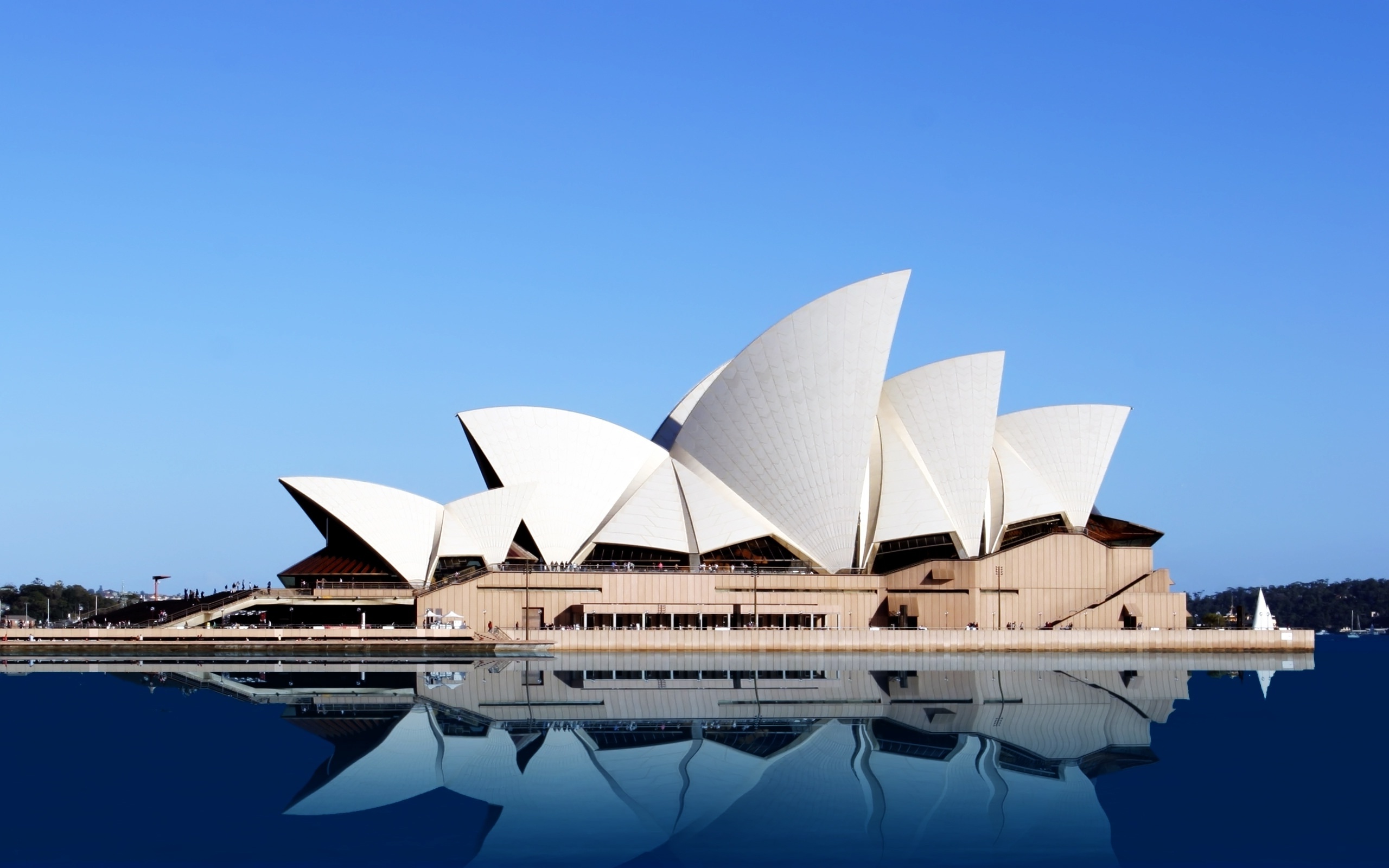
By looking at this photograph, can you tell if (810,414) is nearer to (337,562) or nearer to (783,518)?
(783,518)

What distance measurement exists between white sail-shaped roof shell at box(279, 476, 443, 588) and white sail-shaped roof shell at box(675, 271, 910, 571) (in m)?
12.9

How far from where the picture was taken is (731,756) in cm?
2653

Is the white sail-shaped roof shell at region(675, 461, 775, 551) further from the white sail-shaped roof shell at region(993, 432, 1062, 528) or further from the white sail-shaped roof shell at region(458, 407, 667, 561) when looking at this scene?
the white sail-shaped roof shell at region(993, 432, 1062, 528)

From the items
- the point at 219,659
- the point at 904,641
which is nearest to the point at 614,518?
the point at 904,641

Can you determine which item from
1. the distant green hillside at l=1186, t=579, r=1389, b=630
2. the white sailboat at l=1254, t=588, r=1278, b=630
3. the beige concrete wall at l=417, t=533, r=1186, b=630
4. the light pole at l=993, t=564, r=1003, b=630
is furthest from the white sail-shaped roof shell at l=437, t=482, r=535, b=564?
the distant green hillside at l=1186, t=579, r=1389, b=630

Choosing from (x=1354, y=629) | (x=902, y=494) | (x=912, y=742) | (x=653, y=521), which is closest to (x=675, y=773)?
(x=912, y=742)

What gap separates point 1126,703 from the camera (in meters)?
37.2

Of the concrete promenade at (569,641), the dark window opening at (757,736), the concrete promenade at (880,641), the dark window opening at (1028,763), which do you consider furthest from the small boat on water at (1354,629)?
the dark window opening at (1028,763)

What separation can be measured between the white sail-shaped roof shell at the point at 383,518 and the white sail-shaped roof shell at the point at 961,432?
2233cm

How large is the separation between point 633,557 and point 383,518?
1103cm

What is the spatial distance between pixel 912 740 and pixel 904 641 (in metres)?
26.6

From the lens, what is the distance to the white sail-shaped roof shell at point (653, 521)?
5897 cm

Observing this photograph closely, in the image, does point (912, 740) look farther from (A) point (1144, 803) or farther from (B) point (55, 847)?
(B) point (55, 847)

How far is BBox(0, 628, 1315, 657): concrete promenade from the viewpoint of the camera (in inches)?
2008
